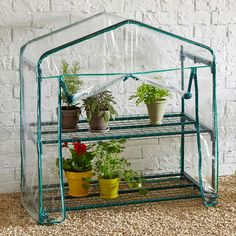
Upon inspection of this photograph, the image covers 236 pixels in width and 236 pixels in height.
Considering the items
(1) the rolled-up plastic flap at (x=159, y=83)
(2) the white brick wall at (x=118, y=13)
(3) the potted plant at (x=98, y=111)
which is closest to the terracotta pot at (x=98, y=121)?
(3) the potted plant at (x=98, y=111)

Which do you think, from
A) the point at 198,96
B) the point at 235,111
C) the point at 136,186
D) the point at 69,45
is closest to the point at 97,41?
the point at 69,45

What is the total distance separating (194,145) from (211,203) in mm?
347

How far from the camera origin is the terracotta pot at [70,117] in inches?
132

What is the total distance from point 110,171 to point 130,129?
0.27 meters

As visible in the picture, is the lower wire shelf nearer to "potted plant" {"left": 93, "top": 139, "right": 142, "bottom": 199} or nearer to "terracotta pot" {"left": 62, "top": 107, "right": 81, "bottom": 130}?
"potted plant" {"left": 93, "top": 139, "right": 142, "bottom": 199}

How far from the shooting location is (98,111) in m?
3.37

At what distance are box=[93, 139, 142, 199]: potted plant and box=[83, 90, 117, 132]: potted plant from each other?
7.2 inches

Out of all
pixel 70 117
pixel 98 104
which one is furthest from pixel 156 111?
pixel 70 117

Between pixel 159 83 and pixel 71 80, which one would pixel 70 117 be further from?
pixel 159 83

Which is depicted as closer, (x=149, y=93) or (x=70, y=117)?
(x=70, y=117)

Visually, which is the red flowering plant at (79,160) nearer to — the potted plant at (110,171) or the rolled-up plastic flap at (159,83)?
the potted plant at (110,171)

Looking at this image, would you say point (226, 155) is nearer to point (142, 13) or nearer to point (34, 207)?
point (142, 13)

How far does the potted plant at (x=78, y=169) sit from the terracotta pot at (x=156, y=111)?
0.40m

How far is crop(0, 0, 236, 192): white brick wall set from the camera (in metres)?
3.62
